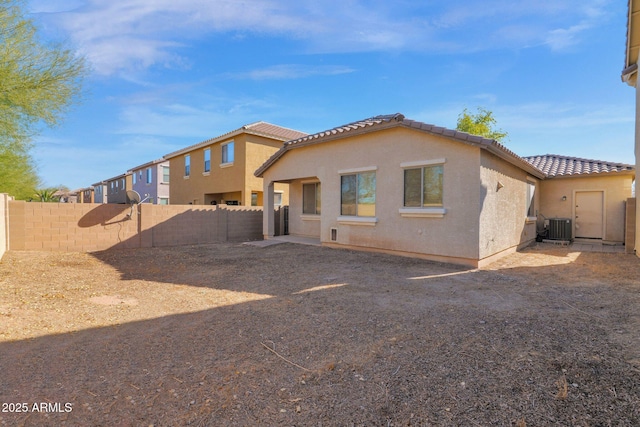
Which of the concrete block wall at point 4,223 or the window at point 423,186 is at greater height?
the window at point 423,186

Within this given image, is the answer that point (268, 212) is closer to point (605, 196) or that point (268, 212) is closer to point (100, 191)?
point (605, 196)

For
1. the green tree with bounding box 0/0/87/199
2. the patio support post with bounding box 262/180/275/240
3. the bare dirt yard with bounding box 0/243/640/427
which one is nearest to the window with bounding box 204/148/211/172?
the patio support post with bounding box 262/180/275/240

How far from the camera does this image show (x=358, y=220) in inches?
417

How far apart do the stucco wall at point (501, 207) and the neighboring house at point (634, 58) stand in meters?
3.07

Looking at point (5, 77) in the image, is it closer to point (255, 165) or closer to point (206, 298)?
point (206, 298)

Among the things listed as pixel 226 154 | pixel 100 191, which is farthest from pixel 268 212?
pixel 100 191

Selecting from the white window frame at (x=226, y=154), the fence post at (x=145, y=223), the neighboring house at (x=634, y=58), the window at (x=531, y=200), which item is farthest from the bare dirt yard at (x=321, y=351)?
the white window frame at (x=226, y=154)

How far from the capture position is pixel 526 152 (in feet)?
60.7

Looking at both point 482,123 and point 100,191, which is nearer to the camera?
point 482,123

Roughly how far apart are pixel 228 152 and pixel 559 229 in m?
18.1

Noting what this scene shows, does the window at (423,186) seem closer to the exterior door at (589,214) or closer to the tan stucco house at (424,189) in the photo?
the tan stucco house at (424,189)

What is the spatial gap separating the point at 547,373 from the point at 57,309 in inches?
261

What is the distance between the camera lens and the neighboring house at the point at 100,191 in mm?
46219

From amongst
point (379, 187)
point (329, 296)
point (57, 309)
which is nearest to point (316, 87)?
point (379, 187)
